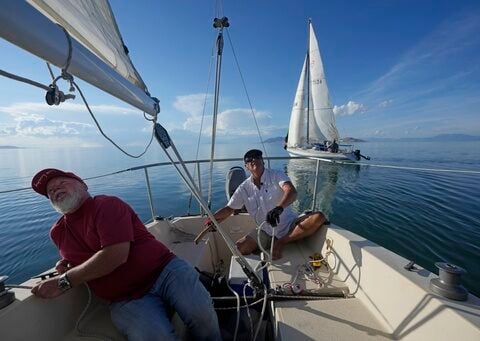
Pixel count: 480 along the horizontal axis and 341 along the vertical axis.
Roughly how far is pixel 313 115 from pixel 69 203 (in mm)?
25776

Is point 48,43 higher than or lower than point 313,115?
lower

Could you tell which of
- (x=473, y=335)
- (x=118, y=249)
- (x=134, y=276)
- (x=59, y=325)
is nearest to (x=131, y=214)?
(x=118, y=249)

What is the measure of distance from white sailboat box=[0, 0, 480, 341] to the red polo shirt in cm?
28

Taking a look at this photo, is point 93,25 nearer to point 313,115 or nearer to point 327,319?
point 327,319

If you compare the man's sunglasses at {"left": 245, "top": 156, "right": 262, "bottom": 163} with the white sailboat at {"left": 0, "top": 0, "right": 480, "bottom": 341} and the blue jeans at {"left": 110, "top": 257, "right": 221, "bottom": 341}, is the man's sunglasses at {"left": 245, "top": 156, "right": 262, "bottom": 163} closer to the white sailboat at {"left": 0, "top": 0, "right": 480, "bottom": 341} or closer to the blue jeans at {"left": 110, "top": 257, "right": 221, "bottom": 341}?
the white sailboat at {"left": 0, "top": 0, "right": 480, "bottom": 341}

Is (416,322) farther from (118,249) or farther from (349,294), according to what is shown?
(118,249)

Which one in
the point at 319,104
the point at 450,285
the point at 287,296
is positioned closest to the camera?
the point at 450,285

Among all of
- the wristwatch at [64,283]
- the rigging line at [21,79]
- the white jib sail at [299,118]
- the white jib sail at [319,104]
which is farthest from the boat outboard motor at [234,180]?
the white jib sail at [299,118]

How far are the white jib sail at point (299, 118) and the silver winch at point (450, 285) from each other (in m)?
25.1

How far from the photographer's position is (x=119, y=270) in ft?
4.56

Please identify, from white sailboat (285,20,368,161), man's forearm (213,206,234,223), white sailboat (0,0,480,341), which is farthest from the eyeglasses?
white sailboat (285,20,368,161)

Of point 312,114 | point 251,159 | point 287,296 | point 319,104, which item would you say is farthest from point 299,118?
point 287,296

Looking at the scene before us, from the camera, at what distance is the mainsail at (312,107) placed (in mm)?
22594

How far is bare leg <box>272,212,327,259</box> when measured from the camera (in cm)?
240
